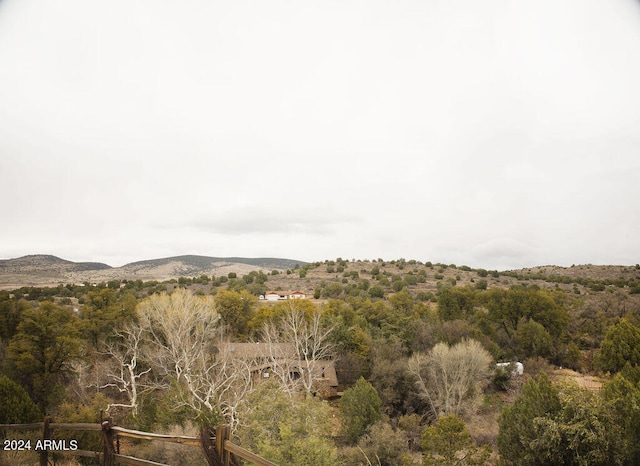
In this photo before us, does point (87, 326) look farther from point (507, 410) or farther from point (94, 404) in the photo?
point (507, 410)

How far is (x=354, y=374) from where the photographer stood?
29.6 meters

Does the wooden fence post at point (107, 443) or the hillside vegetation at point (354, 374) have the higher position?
the wooden fence post at point (107, 443)

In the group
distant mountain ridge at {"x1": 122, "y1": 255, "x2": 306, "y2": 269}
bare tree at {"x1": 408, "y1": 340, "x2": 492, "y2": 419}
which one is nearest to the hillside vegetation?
bare tree at {"x1": 408, "y1": 340, "x2": 492, "y2": 419}

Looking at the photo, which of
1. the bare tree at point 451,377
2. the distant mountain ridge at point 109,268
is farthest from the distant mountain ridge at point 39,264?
the bare tree at point 451,377

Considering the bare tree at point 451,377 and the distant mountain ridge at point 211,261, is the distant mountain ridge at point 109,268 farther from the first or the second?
the bare tree at point 451,377

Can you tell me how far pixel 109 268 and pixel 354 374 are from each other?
87.1 meters

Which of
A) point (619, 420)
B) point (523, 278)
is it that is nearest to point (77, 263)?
point (619, 420)

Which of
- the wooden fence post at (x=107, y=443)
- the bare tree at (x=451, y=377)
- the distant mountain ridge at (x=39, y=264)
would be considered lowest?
the bare tree at (x=451, y=377)

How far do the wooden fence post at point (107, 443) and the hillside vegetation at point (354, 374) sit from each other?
5.42m

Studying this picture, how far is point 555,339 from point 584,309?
791cm

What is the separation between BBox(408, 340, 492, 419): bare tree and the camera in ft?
77.6

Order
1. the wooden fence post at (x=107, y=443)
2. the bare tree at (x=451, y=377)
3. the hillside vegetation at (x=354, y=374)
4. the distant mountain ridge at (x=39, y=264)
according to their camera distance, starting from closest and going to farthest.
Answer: the wooden fence post at (x=107, y=443) → the hillside vegetation at (x=354, y=374) → the bare tree at (x=451, y=377) → the distant mountain ridge at (x=39, y=264)

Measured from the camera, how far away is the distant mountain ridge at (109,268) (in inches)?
1817

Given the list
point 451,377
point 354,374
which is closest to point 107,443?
point 451,377
